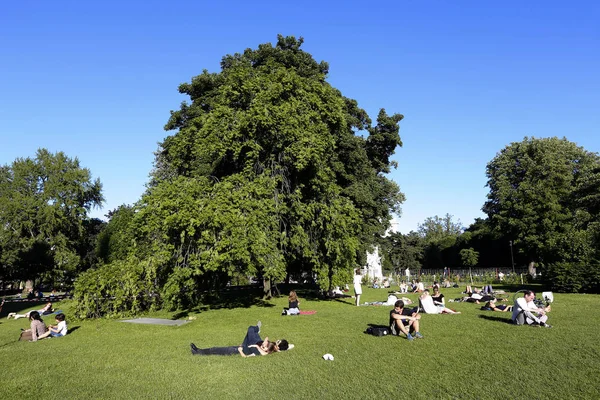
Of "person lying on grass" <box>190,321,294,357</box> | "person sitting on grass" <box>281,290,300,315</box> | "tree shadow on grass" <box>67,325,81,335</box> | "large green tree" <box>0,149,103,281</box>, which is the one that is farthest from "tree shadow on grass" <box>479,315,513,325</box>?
"large green tree" <box>0,149,103,281</box>

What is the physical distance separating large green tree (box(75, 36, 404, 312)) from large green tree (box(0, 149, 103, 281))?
93.9 ft

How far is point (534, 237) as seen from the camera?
121 ft

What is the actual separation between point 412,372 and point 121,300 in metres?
14.2

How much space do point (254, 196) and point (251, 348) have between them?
1039 cm

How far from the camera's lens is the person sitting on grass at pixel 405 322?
11125mm

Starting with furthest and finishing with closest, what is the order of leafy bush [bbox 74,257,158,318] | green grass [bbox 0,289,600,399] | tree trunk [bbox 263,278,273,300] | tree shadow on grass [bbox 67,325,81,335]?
tree trunk [bbox 263,278,273,300] → leafy bush [bbox 74,257,158,318] → tree shadow on grass [bbox 67,325,81,335] → green grass [bbox 0,289,600,399]

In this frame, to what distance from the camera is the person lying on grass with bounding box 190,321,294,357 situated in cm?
962

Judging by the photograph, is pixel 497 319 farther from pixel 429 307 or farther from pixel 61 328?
pixel 61 328

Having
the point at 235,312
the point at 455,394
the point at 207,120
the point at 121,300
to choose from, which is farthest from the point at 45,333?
the point at 455,394

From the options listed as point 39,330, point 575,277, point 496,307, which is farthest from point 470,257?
point 39,330

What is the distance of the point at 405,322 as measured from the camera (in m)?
11.9

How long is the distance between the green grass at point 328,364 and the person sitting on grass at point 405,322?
1.50 ft

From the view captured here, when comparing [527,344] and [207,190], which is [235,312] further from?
[527,344]

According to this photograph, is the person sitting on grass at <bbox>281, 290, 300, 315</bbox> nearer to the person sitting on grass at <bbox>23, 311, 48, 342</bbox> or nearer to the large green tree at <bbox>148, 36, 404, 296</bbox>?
the large green tree at <bbox>148, 36, 404, 296</bbox>
